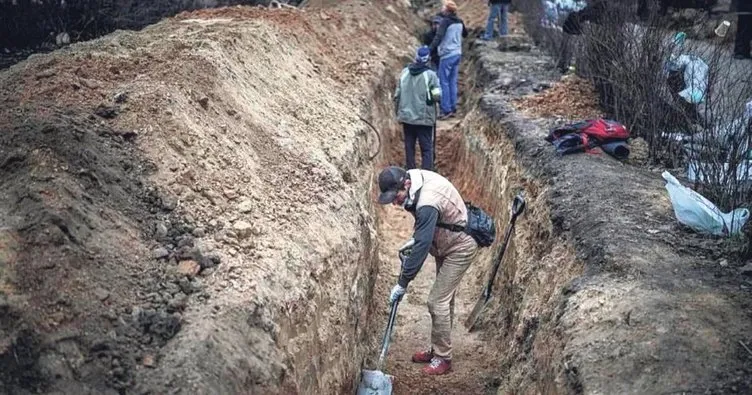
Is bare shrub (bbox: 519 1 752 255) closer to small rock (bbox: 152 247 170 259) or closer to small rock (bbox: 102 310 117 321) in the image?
small rock (bbox: 152 247 170 259)

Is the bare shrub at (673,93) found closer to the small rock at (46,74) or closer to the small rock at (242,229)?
the small rock at (242,229)

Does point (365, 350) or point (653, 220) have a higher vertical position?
point (653, 220)

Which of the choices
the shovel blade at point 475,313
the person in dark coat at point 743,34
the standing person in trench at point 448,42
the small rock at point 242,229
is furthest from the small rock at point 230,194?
the person in dark coat at point 743,34

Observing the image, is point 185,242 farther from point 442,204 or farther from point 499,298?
point 499,298

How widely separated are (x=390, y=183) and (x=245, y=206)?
126 centimetres

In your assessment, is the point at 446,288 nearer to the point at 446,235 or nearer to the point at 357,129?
the point at 446,235

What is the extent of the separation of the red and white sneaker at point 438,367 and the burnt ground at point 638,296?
0.79 meters

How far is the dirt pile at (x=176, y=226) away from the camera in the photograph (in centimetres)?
404

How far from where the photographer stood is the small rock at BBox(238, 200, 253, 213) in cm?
565

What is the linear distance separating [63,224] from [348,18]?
36.4 ft

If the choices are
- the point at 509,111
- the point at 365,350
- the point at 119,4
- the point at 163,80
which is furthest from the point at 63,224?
the point at 119,4

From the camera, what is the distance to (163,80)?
666 centimetres

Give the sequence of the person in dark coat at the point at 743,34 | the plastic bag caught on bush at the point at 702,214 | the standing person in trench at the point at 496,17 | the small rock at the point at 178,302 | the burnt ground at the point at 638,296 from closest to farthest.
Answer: the burnt ground at the point at 638,296 < the small rock at the point at 178,302 < the plastic bag caught on bush at the point at 702,214 < the person in dark coat at the point at 743,34 < the standing person in trench at the point at 496,17

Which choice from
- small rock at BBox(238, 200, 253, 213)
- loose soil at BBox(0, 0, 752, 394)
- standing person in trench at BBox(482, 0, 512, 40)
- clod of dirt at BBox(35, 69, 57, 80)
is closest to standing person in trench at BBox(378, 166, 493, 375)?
loose soil at BBox(0, 0, 752, 394)
